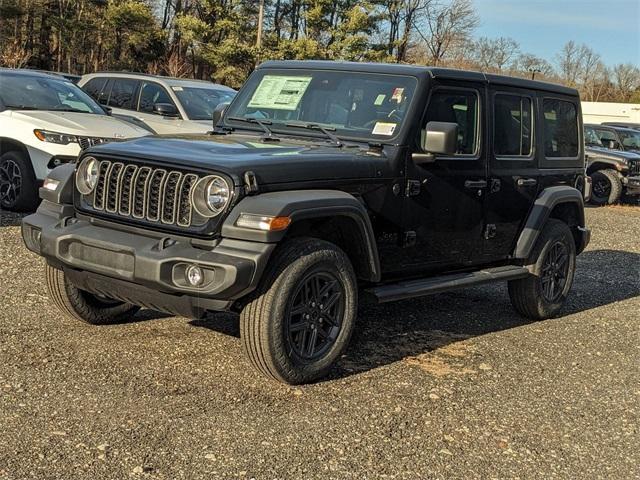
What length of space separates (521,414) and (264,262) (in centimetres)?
172

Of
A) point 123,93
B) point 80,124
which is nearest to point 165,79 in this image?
point 123,93

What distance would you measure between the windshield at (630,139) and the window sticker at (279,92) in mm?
16335

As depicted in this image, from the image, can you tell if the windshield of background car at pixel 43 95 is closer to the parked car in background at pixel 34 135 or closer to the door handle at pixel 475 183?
the parked car in background at pixel 34 135

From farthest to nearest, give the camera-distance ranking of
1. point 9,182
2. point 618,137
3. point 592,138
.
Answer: point 618,137 < point 592,138 < point 9,182

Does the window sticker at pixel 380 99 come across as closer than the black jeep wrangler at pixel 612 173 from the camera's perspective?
Yes

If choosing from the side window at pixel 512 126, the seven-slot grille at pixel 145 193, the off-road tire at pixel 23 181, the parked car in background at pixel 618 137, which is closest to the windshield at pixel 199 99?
the off-road tire at pixel 23 181

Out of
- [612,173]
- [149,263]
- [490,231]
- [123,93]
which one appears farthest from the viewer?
[612,173]

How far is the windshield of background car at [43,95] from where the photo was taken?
9734 millimetres

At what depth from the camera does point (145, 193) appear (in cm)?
432

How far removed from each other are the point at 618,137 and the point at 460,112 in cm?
1585

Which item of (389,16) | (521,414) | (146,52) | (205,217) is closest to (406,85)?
(205,217)

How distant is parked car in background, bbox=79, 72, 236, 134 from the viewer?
1116cm

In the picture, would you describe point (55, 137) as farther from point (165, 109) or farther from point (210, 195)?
point (210, 195)

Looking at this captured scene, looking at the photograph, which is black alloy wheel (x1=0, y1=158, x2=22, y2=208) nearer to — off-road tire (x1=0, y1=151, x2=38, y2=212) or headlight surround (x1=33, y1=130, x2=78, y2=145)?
off-road tire (x1=0, y1=151, x2=38, y2=212)
